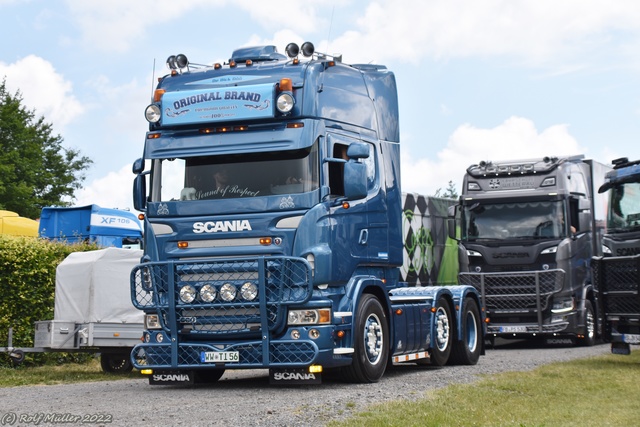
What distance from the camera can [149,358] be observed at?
1303 centimetres

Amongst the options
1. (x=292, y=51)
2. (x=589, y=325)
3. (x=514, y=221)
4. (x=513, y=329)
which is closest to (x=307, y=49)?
(x=292, y=51)

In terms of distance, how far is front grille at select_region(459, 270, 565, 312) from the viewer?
21047 millimetres

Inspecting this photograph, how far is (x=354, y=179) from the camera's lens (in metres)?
12.6

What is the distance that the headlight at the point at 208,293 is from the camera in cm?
1257

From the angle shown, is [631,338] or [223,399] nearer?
[223,399]

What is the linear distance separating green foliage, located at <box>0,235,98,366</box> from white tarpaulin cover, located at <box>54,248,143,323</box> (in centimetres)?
92

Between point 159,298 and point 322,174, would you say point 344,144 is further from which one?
point 159,298

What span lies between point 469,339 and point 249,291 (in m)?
5.98

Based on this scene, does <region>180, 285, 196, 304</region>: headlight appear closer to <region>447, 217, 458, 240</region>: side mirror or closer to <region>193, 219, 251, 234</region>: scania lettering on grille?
<region>193, 219, 251, 234</region>: scania lettering on grille

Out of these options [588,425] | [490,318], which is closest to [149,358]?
[588,425]

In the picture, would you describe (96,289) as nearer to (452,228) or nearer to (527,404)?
(452,228)

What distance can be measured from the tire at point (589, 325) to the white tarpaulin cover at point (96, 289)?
31.6ft

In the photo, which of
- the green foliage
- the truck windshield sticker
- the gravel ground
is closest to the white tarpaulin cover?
the green foliage

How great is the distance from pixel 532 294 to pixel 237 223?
407 inches
